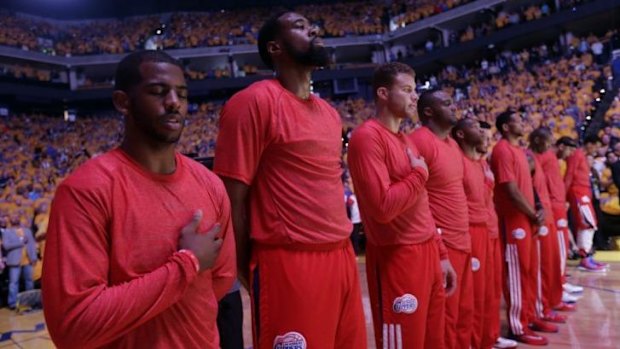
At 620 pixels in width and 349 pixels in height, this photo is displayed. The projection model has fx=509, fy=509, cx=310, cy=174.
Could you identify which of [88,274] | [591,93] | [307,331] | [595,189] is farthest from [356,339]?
[591,93]

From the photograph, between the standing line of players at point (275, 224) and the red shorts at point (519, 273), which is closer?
the standing line of players at point (275, 224)

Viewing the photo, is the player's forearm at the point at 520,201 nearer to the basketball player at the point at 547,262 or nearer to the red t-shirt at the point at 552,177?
the basketball player at the point at 547,262

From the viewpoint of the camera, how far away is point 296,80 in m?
2.19

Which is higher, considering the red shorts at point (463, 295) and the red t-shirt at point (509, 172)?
the red t-shirt at point (509, 172)

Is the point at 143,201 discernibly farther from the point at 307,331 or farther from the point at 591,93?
the point at 591,93

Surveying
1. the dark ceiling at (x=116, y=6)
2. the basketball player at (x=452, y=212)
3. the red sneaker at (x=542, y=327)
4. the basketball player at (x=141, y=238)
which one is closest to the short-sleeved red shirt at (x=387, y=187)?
the basketball player at (x=452, y=212)

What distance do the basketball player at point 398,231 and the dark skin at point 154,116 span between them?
1.22 m

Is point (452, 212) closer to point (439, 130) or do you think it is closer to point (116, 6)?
point (439, 130)

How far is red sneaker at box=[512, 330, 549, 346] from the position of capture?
4094 mm

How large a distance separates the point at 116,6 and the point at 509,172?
30.1 metres

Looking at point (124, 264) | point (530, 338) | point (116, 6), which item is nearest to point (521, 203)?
point (530, 338)

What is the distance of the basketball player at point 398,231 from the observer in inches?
98.6

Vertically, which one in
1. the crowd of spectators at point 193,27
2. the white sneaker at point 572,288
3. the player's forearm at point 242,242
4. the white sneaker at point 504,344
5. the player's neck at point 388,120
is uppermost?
the crowd of spectators at point 193,27

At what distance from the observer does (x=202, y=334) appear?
58.2 inches
